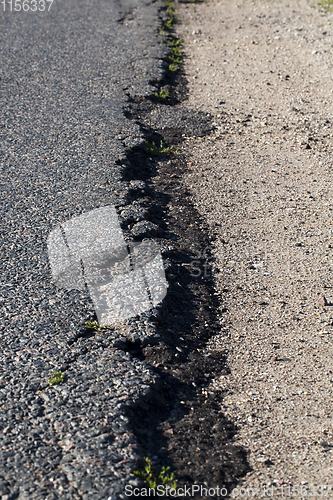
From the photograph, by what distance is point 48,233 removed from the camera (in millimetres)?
3492

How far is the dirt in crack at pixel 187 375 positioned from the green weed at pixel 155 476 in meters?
0.04

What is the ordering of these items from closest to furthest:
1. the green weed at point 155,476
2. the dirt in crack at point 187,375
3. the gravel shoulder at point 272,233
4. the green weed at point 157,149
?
the green weed at point 155,476
the dirt in crack at point 187,375
the gravel shoulder at point 272,233
the green weed at point 157,149

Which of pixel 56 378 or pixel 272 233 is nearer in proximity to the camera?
pixel 56 378

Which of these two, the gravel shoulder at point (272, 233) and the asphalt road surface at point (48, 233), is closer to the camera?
the asphalt road surface at point (48, 233)

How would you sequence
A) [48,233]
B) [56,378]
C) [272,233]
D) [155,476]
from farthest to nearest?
[272,233], [48,233], [56,378], [155,476]

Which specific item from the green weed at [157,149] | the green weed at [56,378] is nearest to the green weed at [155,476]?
the green weed at [56,378]

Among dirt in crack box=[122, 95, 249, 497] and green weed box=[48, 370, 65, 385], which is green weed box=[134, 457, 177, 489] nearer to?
dirt in crack box=[122, 95, 249, 497]

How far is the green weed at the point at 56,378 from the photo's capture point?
7.77ft

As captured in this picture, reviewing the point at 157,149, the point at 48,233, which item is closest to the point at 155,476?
the point at 48,233

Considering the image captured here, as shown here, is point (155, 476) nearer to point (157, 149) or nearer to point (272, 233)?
point (272, 233)

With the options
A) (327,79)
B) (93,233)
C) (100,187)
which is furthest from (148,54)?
(93,233)

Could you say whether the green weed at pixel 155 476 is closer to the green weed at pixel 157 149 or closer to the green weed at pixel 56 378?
the green weed at pixel 56 378

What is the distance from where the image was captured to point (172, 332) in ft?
9.21

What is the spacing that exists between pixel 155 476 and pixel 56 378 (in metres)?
0.67
